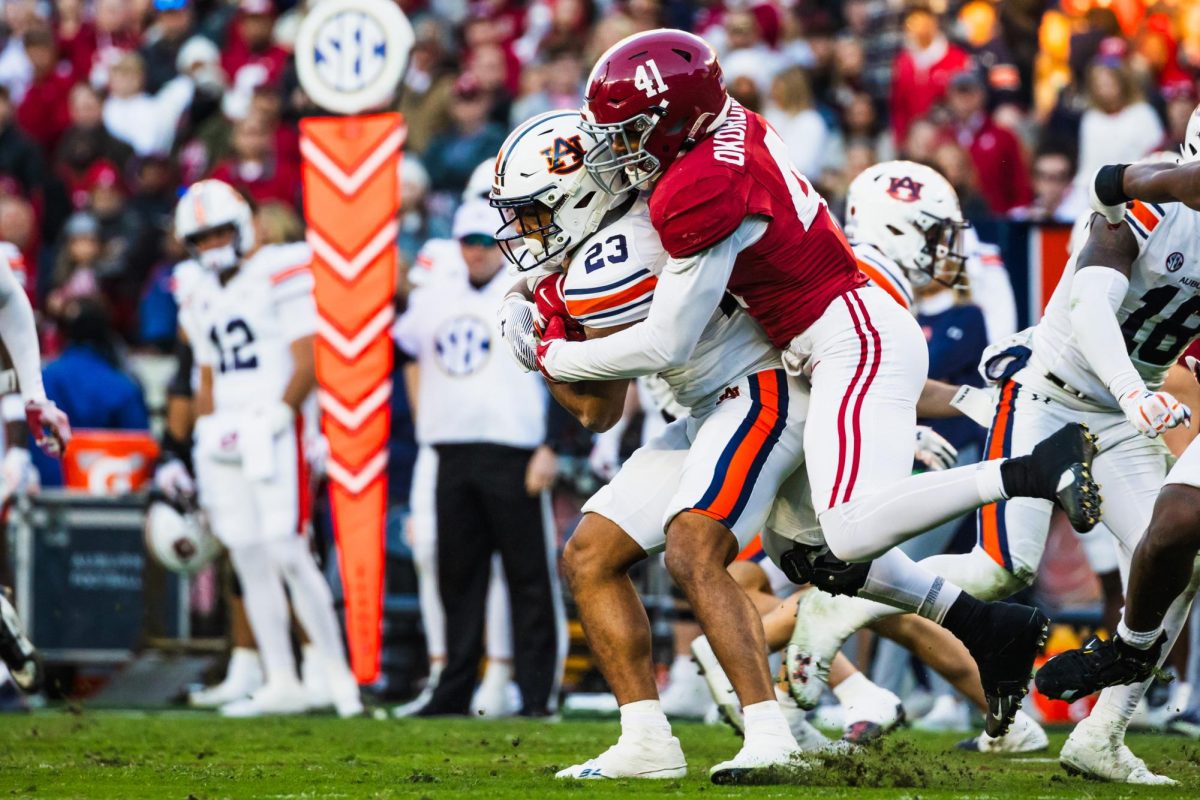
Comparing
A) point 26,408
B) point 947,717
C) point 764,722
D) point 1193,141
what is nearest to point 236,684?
point 26,408

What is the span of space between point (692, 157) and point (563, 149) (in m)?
0.46

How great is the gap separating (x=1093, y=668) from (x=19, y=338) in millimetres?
3843

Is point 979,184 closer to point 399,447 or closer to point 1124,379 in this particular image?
point 399,447

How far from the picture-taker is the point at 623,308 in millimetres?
5469

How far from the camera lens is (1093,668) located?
5441mm

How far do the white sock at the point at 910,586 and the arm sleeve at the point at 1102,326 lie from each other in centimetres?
73

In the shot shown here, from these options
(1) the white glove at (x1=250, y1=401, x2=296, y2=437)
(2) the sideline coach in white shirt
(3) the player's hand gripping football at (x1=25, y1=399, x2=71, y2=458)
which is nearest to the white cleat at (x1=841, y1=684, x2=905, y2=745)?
(2) the sideline coach in white shirt

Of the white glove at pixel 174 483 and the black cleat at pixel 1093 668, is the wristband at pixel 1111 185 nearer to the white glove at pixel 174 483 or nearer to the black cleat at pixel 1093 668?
the black cleat at pixel 1093 668

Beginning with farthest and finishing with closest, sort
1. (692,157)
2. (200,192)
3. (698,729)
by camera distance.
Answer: (200,192), (698,729), (692,157)

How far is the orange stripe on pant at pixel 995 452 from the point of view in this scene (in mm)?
6145

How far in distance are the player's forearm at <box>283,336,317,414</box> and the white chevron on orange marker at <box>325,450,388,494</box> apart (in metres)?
0.36

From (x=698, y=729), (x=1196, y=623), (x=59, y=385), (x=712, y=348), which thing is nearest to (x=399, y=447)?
(x=59, y=385)

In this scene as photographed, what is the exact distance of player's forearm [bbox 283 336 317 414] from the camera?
926cm

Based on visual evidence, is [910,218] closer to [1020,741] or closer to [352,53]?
[1020,741]
